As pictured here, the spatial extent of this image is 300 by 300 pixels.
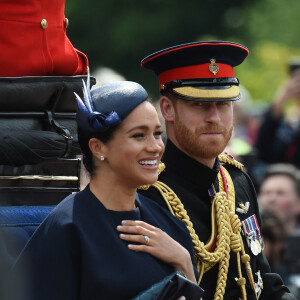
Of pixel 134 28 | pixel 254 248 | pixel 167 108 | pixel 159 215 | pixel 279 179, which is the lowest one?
pixel 134 28

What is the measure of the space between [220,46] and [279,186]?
171 inches

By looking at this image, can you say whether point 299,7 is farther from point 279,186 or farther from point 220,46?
point 220,46

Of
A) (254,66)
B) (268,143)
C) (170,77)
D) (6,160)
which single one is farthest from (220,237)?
(254,66)

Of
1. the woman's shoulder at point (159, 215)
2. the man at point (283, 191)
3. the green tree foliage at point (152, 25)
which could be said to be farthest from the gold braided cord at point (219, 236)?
the green tree foliage at point (152, 25)

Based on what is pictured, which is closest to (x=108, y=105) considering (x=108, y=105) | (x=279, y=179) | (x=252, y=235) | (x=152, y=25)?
(x=108, y=105)

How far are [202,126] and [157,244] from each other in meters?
0.85

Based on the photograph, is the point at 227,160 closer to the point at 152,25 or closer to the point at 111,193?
the point at 111,193

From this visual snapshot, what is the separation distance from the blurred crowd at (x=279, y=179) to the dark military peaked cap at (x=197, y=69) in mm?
2854

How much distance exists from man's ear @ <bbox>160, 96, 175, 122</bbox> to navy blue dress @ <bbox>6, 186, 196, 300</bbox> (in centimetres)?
95

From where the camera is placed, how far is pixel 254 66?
77.8 feet

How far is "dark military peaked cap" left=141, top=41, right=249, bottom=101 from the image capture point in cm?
512

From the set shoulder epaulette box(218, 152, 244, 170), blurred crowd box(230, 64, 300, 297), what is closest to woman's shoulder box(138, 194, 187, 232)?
shoulder epaulette box(218, 152, 244, 170)

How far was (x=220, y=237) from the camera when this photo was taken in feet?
16.9

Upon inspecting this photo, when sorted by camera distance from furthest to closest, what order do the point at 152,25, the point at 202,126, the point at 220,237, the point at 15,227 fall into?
the point at 152,25 → the point at 220,237 → the point at 202,126 → the point at 15,227
